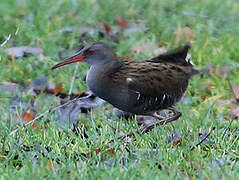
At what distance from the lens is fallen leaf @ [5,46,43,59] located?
27.0 ft

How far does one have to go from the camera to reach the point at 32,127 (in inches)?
234

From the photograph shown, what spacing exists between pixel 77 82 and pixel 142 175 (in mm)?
3299

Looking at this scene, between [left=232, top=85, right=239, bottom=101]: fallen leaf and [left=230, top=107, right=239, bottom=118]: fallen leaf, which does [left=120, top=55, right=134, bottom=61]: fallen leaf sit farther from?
[left=230, top=107, right=239, bottom=118]: fallen leaf

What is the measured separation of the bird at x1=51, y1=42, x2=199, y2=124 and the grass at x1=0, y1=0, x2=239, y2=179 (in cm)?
22

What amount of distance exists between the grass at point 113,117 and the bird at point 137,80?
22 centimetres

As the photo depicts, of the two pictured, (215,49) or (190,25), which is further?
(190,25)

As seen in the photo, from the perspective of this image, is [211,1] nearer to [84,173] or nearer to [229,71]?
[229,71]

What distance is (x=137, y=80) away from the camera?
19.7 feet

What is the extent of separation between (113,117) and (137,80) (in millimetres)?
687

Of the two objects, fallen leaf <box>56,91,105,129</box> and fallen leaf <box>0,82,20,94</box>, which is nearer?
fallen leaf <box>56,91,105,129</box>

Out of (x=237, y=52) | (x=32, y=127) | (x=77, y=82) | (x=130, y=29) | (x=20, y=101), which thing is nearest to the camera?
(x=32, y=127)

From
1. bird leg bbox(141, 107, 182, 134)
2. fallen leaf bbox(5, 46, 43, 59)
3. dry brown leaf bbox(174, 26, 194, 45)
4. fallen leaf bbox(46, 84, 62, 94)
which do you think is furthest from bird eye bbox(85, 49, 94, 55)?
dry brown leaf bbox(174, 26, 194, 45)

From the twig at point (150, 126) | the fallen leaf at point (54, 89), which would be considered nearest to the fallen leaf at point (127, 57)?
the fallen leaf at point (54, 89)

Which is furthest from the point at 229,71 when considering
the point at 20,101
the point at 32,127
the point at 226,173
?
the point at 226,173
